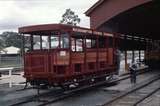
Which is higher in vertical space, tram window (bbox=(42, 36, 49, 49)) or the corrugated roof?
the corrugated roof

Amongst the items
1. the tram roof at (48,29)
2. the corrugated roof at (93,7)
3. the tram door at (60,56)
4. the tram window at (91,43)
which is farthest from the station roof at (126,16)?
the tram door at (60,56)

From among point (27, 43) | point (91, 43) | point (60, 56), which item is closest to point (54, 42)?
point (60, 56)

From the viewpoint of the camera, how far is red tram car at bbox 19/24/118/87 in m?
16.2

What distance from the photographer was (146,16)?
31.3 meters

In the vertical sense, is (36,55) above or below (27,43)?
below

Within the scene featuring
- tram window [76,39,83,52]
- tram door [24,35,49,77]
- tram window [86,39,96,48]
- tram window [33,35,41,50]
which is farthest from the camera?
tram window [86,39,96,48]

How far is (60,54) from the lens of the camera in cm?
1609

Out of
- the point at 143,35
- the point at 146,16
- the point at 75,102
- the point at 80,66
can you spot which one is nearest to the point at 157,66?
the point at 143,35

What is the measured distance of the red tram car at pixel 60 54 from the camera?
1617 cm

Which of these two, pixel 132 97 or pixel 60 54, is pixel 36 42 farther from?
pixel 132 97

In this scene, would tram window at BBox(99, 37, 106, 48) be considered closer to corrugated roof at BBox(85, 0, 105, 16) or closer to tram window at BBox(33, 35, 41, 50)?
tram window at BBox(33, 35, 41, 50)

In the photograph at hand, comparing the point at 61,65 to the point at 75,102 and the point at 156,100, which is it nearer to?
the point at 75,102

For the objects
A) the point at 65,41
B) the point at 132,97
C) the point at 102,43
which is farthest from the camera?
the point at 102,43

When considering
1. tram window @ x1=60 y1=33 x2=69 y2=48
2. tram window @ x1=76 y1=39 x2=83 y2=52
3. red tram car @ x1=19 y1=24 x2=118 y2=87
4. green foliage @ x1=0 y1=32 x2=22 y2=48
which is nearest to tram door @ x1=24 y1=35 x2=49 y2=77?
red tram car @ x1=19 y1=24 x2=118 y2=87
